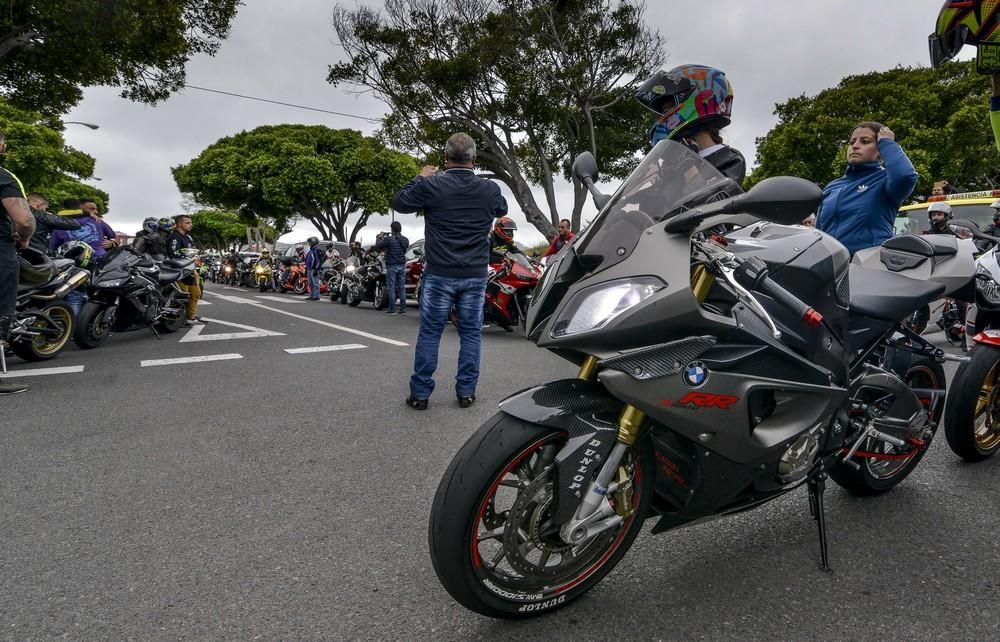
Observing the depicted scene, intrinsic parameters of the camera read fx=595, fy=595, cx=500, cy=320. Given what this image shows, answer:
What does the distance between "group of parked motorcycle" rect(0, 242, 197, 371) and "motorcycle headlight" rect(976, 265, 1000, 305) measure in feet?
22.8

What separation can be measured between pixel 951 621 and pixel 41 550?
311cm

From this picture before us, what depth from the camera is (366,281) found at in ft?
41.5

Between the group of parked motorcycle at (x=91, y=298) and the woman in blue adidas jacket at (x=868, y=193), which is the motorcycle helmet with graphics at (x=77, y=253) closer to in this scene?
the group of parked motorcycle at (x=91, y=298)

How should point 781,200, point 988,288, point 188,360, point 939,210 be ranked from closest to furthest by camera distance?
point 781,200, point 988,288, point 188,360, point 939,210

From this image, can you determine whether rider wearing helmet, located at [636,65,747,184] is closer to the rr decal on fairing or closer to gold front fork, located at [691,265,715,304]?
gold front fork, located at [691,265,715,304]

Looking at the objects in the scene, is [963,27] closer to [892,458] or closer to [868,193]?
[868,193]

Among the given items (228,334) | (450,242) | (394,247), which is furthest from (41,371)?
(394,247)

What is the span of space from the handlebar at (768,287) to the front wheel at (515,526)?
0.58 metres

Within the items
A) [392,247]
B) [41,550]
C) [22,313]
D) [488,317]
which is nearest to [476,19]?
[392,247]

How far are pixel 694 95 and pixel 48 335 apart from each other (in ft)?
22.1

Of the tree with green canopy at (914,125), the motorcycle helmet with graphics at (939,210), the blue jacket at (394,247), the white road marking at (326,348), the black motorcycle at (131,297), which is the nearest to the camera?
the white road marking at (326,348)

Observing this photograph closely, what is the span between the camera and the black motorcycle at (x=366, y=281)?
40.9 ft

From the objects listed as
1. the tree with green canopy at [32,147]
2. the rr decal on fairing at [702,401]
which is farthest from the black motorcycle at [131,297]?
the tree with green canopy at [32,147]

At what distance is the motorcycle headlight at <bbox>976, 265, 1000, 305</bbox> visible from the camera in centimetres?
318
